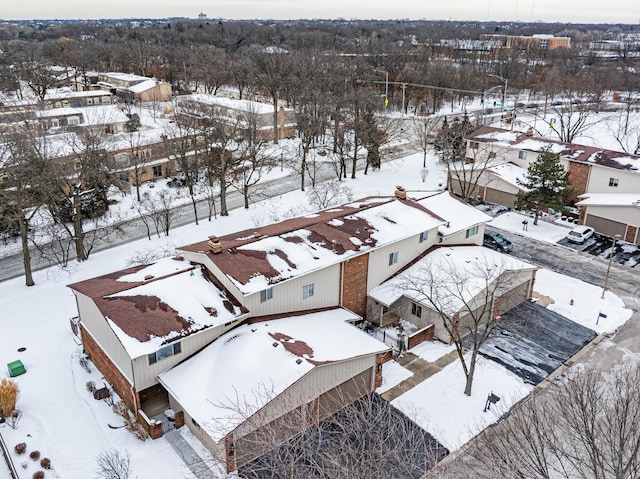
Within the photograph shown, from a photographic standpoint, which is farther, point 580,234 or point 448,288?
point 580,234

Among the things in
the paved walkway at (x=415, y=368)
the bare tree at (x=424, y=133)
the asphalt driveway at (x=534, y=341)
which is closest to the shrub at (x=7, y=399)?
the paved walkway at (x=415, y=368)

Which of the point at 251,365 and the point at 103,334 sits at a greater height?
the point at 251,365

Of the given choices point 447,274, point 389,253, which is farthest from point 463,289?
point 389,253

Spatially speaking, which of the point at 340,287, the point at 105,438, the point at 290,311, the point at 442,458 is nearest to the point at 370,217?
A: the point at 340,287

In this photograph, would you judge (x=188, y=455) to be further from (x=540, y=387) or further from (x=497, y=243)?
(x=497, y=243)

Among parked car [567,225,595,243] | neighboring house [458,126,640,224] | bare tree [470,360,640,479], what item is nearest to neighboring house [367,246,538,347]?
bare tree [470,360,640,479]

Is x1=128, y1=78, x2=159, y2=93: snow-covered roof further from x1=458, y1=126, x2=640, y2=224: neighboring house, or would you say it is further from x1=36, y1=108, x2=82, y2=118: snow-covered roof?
x1=458, y1=126, x2=640, y2=224: neighboring house

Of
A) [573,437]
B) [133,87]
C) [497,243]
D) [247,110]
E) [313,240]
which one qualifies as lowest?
[497,243]
